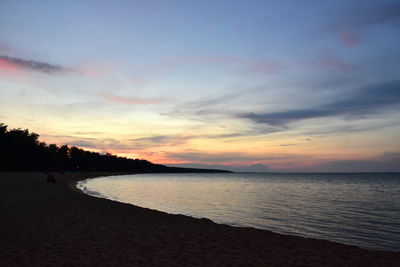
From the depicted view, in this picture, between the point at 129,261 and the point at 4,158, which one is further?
the point at 4,158

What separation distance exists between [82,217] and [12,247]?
8231 millimetres

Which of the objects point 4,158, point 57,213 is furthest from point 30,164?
point 57,213

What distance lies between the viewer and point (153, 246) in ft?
45.1

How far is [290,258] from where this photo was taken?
12609 millimetres

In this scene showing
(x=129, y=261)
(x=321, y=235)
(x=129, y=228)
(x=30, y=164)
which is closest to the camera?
(x=129, y=261)

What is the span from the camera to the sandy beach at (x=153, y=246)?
37.9 ft

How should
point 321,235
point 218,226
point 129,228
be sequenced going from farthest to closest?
point 321,235, point 218,226, point 129,228

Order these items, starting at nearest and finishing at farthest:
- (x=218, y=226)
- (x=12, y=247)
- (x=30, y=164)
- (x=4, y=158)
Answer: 1. (x=12, y=247)
2. (x=218, y=226)
3. (x=4, y=158)
4. (x=30, y=164)

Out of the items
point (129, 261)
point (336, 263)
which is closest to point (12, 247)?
point (129, 261)

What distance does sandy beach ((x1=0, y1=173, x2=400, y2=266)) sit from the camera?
1155cm

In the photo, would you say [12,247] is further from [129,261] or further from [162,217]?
[162,217]

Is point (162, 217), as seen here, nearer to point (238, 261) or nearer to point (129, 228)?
point (129, 228)

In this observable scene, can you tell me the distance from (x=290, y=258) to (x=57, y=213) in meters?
16.1

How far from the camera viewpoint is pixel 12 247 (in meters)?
12.5
